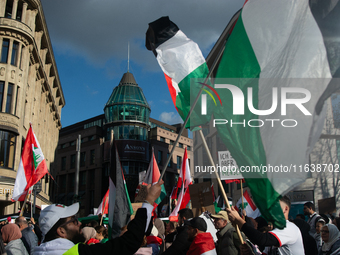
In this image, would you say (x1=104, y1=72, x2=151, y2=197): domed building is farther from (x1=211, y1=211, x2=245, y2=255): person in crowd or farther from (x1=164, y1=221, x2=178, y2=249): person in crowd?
(x1=211, y1=211, x2=245, y2=255): person in crowd

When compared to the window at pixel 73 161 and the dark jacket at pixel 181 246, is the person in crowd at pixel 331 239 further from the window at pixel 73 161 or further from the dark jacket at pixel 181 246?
the window at pixel 73 161

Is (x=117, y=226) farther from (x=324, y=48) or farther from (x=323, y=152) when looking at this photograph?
(x=323, y=152)

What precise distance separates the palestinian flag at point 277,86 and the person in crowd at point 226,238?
139 cm

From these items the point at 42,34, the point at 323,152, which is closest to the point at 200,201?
the point at 323,152

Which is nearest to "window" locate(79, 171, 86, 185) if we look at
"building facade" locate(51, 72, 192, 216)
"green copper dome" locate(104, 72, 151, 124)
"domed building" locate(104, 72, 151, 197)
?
"building facade" locate(51, 72, 192, 216)

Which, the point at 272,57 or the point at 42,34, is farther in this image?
the point at 42,34

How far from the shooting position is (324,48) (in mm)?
3918

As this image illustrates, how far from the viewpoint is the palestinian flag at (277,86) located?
3.59 meters

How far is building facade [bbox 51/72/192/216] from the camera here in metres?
54.3

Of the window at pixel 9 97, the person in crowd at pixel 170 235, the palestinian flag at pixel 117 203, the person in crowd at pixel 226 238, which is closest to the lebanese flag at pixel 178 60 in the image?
the palestinian flag at pixel 117 203

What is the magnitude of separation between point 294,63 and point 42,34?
32453 millimetres

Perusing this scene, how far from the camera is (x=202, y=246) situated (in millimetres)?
4723

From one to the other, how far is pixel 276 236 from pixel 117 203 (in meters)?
2.22

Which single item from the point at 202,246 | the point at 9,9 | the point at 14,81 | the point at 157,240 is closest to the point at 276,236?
the point at 202,246
